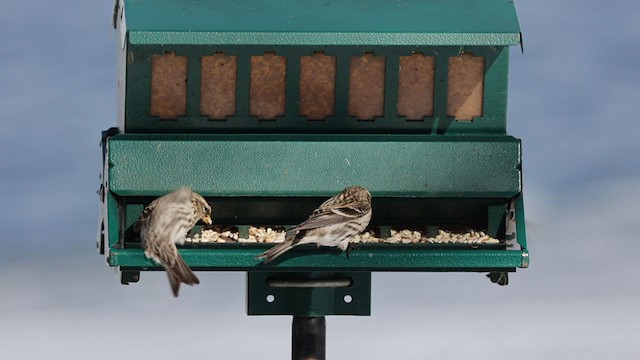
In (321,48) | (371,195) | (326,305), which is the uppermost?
(321,48)

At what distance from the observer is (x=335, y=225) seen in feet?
30.2

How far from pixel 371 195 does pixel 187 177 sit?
912 mm

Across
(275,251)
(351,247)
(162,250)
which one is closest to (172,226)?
(162,250)

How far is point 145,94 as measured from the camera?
9875 mm

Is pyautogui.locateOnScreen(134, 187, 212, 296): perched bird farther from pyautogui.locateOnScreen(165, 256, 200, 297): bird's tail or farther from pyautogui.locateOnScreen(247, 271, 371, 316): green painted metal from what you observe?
pyautogui.locateOnScreen(247, 271, 371, 316): green painted metal

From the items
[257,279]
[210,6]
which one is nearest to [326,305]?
[257,279]

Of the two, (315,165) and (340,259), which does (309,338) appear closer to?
(315,165)

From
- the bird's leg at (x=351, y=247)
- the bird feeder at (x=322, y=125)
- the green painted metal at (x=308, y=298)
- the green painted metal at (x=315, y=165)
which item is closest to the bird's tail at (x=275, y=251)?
the bird feeder at (x=322, y=125)

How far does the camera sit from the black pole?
413 inches


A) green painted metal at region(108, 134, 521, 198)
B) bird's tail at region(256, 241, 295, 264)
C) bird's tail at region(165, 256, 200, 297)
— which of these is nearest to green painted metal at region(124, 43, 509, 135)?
green painted metal at region(108, 134, 521, 198)

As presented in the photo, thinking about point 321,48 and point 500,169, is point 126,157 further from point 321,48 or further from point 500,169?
point 500,169

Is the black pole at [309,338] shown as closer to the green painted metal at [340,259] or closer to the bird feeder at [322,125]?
the bird feeder at [322,125]

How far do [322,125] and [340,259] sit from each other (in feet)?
3.23

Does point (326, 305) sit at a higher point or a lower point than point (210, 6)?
lower
